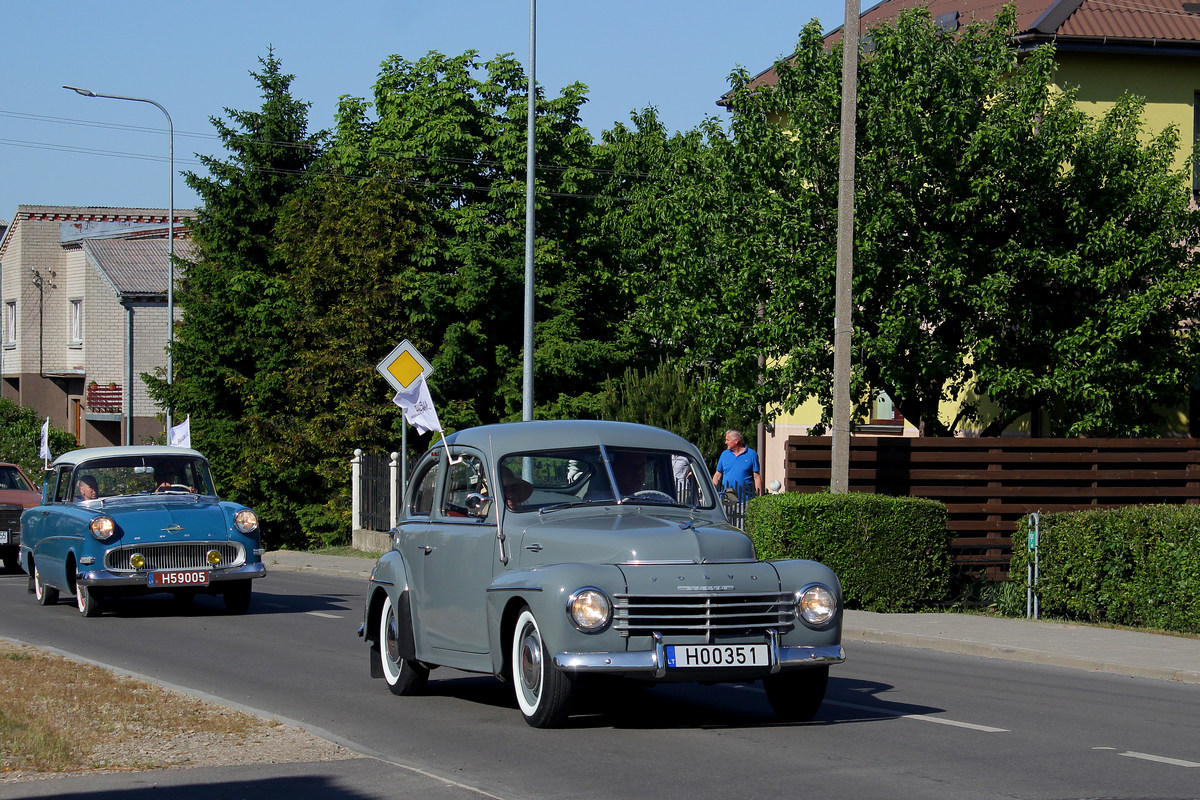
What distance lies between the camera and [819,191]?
71.1 ft

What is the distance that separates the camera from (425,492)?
10.9 metres

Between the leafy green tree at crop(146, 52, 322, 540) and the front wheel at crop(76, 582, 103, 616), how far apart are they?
23.1m

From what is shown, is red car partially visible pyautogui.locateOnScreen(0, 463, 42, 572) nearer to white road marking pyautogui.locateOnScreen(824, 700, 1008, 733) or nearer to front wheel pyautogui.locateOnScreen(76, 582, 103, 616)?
front wheel pyautogui.locateOnScreen(76, 582, 103, 616)

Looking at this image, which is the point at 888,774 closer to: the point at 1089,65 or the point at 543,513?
the point at 543,513

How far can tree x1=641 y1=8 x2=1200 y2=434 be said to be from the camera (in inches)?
811

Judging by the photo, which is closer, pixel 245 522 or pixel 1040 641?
pixel 1040 641

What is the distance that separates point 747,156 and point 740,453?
14.5 ft

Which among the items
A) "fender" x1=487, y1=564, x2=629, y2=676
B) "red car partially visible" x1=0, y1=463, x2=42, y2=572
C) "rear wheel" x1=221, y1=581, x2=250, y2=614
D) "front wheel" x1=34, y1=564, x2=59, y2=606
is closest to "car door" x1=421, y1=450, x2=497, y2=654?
"fender" x1=487, y1=564, x2=629, y2=676

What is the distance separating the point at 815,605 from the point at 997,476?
Result: 36.2 feet

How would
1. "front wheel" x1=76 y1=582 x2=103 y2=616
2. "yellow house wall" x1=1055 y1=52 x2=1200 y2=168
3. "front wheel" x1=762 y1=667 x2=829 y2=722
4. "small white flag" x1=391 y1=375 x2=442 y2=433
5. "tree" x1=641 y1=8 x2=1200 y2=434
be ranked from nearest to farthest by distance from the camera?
"front wheel" x1=762 y1=667 x2=829 y2=722 → "front wheel" x1=76 y1=582 x2=103 y2=616 → "tree" x1=641 y1=8 x2=1200 y2=434 → "small white flag" x1=391 y1=375 x2=442 y2=433 → "yellow house wall" x1=1055 y1=52 x2=1200 y2=168

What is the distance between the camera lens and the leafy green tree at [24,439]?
5041 cm

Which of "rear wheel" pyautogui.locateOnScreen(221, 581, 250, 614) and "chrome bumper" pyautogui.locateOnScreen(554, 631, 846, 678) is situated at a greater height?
"chrome bumper" pyautogui.locateOnScreen(554, 631, 846, 678)

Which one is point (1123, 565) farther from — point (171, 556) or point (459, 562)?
point (171, 556)

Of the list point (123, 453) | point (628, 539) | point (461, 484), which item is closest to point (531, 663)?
point (628, 539)
